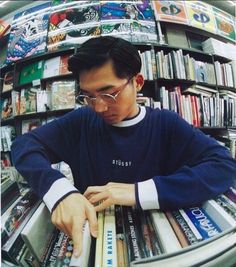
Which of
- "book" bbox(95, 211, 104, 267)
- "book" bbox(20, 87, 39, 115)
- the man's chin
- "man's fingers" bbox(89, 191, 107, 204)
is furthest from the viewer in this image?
the man's chin

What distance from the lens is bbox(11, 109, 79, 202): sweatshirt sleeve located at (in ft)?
1.39

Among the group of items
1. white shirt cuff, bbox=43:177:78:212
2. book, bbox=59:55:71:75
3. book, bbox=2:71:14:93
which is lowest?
white shirt cuff, bbox=43:177:78:212

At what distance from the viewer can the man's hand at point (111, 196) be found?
0.36 metres

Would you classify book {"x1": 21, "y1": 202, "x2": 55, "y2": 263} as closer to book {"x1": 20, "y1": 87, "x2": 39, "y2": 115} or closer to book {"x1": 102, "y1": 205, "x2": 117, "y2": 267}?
book {"x1": 102, "y1": 205, "x2": 117, "y2": 267}

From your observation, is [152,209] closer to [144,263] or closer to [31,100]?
[144,263]

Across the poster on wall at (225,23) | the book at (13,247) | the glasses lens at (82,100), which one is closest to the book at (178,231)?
the book at (13,247)

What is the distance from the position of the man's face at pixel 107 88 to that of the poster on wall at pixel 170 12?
18 cm

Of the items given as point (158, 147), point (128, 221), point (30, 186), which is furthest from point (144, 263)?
point (158, 147)

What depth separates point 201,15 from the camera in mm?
521

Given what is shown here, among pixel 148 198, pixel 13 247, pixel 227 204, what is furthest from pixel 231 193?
pixel 13 247

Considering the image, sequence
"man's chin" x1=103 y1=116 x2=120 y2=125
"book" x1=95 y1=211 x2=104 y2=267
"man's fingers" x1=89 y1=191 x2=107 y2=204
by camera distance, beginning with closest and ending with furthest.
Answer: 1. "book" x1=95 y1=211 x2=104 y2=267
2. "man's fingers" x1=89 y1=191 x2=107 y2=204
3. "man's chin" x1=103 y1=116 x2=120 y2=125

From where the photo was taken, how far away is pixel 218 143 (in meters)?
0.53

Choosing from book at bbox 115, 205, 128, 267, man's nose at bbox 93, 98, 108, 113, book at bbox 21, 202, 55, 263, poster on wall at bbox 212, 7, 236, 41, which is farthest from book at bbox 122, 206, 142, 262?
poster on wall at bbox 212, 7, 236, 41

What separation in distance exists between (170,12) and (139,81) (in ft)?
0.64
